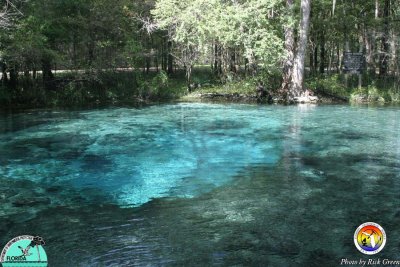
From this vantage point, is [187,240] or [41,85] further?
[41,85]

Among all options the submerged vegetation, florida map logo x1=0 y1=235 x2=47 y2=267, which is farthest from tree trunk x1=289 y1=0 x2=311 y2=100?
florida map logo x1=0 y1=235 x2=47 y2=267

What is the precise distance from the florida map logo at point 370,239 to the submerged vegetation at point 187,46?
52.3 ft

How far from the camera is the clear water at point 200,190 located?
562 cm

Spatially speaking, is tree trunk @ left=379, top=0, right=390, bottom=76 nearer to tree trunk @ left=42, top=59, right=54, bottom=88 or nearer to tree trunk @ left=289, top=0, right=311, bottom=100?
tree trunk @ left=289, top=0, right=311, bottom=100

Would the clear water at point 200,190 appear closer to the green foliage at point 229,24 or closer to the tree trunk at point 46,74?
the green foliage at point 229,24

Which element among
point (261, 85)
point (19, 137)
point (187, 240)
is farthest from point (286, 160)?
point (261, 85)

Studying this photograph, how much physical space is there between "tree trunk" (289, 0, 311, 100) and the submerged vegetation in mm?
49

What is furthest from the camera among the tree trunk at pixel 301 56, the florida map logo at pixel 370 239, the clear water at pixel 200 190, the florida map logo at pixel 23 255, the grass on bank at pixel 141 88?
the grass on bank at pixel 141 88

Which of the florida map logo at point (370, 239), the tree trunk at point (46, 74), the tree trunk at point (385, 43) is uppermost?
the tree trunk at point (385, 43)

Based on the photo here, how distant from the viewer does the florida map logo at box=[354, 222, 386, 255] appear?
210 inches

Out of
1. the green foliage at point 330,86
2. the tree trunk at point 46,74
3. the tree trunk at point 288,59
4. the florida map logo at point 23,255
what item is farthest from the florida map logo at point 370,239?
the tree trunk at point 46,74

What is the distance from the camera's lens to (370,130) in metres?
13.9

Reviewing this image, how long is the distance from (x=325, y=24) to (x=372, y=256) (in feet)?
66.6

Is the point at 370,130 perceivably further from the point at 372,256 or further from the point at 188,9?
the point at 188,9
